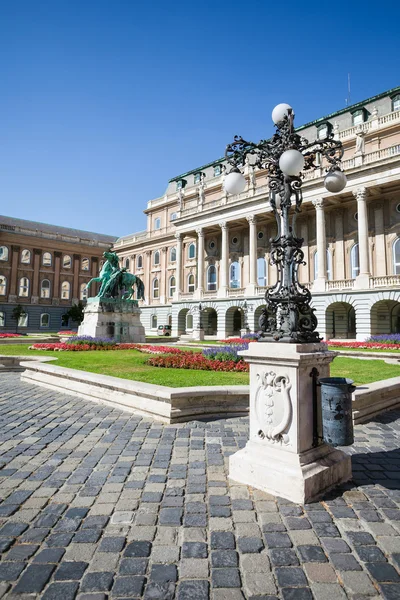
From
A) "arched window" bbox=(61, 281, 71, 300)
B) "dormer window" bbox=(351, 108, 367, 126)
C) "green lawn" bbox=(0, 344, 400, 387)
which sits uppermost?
"dormer window" bbox=(351, 108, 367, 126)

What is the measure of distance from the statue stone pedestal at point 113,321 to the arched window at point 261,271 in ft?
66.1

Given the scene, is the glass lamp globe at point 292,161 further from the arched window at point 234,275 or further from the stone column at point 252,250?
the arched window at point 234,275

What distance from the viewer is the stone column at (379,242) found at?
32156 mm

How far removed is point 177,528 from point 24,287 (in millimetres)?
58039

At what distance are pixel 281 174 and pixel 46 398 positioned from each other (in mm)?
7393

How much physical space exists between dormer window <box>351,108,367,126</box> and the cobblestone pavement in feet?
126

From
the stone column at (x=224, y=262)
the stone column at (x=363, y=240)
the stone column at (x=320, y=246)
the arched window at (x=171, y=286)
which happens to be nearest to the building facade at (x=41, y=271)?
the arched window at (x=171, y=286)

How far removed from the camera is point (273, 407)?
13.0 feet

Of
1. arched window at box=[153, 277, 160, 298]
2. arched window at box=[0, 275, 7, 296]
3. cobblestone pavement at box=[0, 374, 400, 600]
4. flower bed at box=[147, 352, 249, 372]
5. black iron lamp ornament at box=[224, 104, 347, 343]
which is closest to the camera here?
cobblestone pavement at box=[0, 374, 400, 600]

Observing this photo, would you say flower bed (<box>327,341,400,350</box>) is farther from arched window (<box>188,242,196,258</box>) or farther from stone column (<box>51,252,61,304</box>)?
stone column (<box>51,252,61,304</box>)

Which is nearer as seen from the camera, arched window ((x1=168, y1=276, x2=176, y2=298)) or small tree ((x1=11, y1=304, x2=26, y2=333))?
small tree ((x1=11, y1=304, x2=26, y2=333))

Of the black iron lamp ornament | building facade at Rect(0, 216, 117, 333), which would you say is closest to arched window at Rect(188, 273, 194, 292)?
building facade at Rect(0, 216, 117, 333)

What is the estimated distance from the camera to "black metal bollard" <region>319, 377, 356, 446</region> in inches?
144

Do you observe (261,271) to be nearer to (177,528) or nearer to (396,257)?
(396,257)
